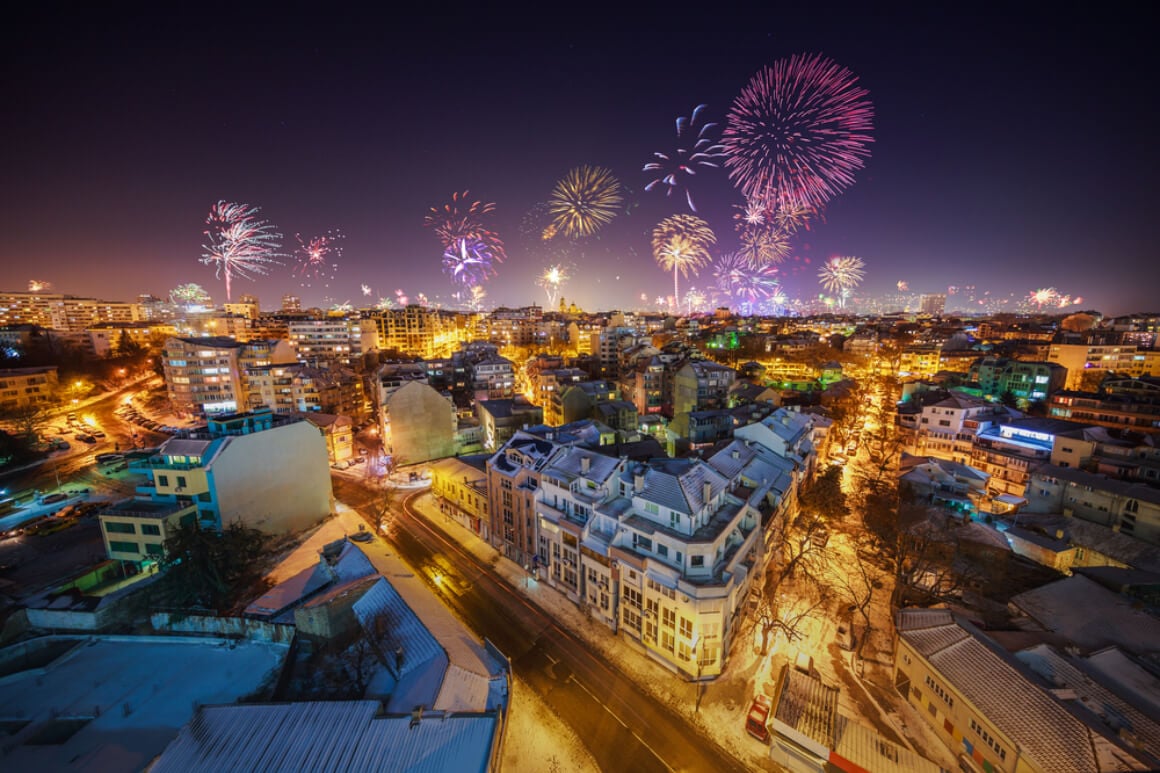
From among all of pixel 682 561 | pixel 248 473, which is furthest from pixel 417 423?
pixel 682 561

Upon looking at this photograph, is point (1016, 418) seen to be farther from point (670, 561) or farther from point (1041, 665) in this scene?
point (670, 561)

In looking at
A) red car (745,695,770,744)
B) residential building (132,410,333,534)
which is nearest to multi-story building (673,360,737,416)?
red car (745,695,770,744)

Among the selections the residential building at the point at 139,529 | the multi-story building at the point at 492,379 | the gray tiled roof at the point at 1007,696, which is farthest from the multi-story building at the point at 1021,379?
the residential building at the point at 139,529

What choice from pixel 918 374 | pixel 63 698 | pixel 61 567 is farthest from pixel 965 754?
pixel 918 374

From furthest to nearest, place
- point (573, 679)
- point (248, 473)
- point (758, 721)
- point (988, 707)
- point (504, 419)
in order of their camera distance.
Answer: point (504, 419) → point (248, 473) → point (573, 679) → point (758, 721) → point (988, 707)

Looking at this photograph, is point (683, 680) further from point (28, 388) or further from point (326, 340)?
point (326, 340)

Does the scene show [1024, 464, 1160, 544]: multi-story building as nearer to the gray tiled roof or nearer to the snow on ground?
the gray tiled roof
